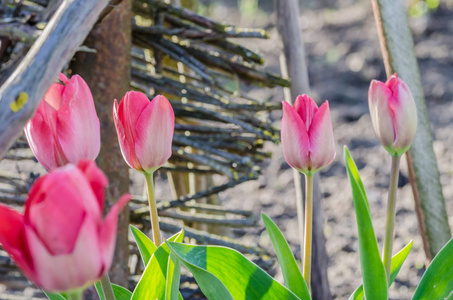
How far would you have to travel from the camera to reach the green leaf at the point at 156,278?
0.72 m

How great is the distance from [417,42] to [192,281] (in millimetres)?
3312

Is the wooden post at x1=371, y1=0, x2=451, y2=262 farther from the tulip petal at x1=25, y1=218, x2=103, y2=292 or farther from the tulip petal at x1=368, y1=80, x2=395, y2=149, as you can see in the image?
the tulip petal at x1=25, y1=218, x2=103, y2=292

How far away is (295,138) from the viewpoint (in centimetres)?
75

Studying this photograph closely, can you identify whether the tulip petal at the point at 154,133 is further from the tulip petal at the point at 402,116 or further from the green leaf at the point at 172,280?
the tulip petal at the point at 402,116

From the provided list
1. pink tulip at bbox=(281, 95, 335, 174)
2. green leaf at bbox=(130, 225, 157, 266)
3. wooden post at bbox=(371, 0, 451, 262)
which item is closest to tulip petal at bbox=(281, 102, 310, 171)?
pink tulip at bbox=(281, 95, 335, 174)

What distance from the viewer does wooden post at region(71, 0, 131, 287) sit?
1.34 m

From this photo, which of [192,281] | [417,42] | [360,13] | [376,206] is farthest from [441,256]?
[360,13]

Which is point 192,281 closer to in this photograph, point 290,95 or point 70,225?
point 290,95

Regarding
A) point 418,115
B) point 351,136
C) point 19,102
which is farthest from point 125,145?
point 351,136

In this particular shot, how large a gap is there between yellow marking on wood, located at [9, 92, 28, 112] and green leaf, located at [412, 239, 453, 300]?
0.54m

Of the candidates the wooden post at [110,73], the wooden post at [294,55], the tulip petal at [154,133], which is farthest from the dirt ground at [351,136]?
the tulip petal at [154,133]

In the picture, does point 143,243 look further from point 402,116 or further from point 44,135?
point 402,116

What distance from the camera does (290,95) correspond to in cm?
160

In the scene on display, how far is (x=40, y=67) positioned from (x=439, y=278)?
0.56m
